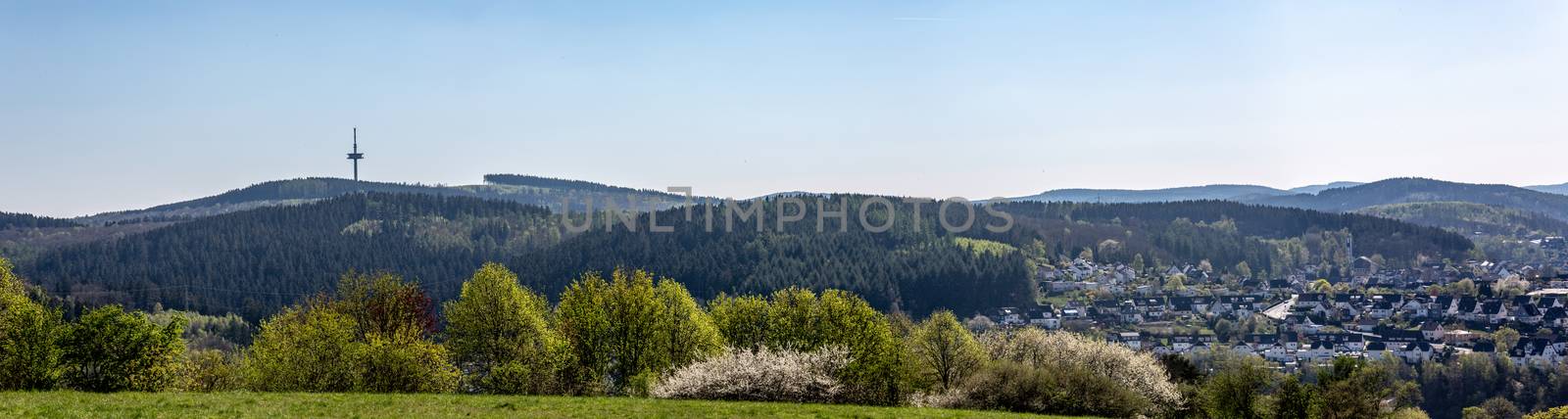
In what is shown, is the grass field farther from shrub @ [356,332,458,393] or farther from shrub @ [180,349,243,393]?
shrub @ [180,349,243,393]

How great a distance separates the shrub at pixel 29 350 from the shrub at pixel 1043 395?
3097cm

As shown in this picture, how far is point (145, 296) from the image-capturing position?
192 meters

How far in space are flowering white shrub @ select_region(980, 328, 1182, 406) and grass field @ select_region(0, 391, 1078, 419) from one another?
15820mm

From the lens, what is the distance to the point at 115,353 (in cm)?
3669

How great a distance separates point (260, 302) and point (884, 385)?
171 meters

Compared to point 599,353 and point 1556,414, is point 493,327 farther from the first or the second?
point 1556,414

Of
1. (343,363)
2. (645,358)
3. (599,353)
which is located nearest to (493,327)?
(599,353)

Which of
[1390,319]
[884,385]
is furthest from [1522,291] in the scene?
[884,385]

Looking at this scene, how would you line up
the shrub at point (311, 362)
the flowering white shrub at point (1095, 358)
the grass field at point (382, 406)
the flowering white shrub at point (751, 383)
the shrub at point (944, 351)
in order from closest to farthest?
1. the grass field at point (382, 406)
2. the flowering white shrub at point (751, 383)
3. the shrub at point (311, 362)
4. the flowering white shrub at point (1095, 358)
5. the shrub at point (944, 351)

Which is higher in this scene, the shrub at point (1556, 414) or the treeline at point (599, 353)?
the treeline at point (599, 353)

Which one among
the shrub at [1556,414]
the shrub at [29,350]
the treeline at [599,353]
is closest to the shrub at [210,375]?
the treeline at [599,353]

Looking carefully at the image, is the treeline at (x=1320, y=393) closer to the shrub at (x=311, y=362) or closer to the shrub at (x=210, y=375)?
the shrub at (x=311, y=362)

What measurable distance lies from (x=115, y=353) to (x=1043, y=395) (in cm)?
3321

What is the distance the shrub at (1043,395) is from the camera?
139ft
